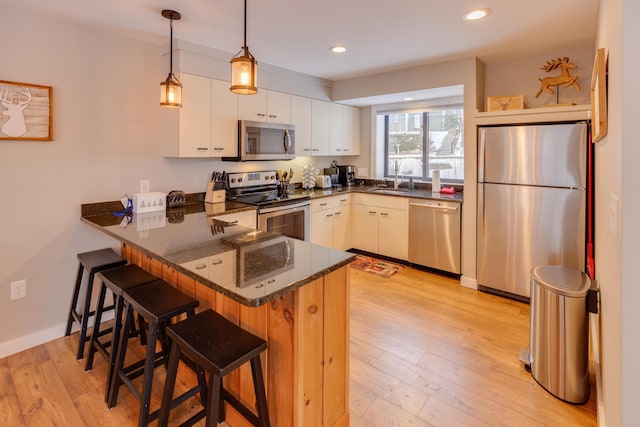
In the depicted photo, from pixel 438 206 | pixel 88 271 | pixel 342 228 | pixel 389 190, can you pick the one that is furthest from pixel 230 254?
pixel 389 190

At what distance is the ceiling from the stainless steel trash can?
6.01 feet

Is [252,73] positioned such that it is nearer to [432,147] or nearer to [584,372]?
[584,372]

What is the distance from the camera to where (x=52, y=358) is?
2.39 m

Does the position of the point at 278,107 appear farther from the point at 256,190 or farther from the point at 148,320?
the point at 148,320

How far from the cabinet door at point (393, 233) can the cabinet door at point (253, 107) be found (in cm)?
185

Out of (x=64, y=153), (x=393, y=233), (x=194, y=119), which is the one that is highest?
(x=194, y=119)

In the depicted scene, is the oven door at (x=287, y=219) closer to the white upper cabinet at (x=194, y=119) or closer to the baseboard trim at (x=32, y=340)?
the white upper cabinet at (x=194, y=119)

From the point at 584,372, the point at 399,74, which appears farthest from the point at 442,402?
the point at 399,74

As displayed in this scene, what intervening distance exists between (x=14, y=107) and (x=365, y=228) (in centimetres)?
358

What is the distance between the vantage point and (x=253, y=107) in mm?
3537

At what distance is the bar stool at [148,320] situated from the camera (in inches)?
64.6

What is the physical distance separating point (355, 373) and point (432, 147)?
3.34 meters

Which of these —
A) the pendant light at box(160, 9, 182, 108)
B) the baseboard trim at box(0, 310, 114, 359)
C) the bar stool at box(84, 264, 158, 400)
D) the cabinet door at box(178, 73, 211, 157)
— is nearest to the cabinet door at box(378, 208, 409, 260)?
the cabinet door at box(178, 73, 211, 157)

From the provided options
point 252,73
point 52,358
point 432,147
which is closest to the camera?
point 252,73
